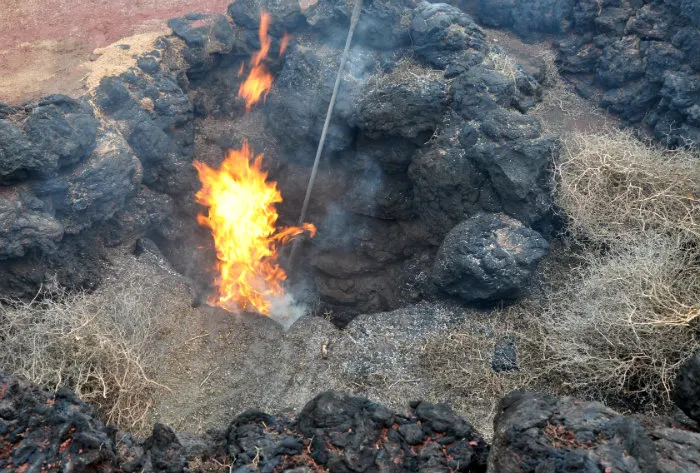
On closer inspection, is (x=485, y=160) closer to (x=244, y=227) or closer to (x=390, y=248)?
(x=390, y=248)

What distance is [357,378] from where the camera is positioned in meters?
6.90

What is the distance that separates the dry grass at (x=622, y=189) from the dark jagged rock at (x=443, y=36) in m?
2.00

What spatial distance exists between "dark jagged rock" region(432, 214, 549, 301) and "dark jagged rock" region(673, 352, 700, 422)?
2403 mm

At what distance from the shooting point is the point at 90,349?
6.54 meters

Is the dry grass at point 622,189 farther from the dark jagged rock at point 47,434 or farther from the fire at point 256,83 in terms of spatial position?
the dark jagged rock at point 47,434

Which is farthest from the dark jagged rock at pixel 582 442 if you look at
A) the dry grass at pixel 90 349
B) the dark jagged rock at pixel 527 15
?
the dark jagged rock at pixel 527 15

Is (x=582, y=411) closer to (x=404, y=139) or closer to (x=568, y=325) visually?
(x=568, y=325)

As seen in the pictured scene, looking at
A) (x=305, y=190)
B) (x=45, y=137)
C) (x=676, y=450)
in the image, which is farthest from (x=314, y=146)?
(x=676, y=450)

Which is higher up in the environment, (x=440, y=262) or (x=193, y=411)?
(x=440, y=262)

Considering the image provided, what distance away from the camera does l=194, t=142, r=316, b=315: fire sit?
930 centimetres

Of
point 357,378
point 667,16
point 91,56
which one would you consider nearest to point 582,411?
point 357,378

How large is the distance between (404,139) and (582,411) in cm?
516

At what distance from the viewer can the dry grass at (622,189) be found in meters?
7.29

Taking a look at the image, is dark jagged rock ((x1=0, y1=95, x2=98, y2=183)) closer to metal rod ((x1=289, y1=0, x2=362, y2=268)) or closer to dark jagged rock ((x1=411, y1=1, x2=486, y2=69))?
metal rod ((x1=289, y1=0, x2=362, y2=268))
